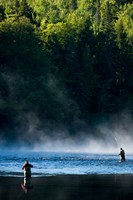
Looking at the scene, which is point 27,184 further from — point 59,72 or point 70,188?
point 59,72

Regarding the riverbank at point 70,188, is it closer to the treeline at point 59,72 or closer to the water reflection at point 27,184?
the water reflection at point 27,184

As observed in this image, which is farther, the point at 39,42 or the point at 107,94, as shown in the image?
the point at 107,94

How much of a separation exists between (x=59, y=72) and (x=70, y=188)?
9612cm

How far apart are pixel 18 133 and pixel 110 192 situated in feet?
248

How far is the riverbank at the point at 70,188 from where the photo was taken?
159ft

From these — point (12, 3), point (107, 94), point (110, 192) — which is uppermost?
point (12, 3)

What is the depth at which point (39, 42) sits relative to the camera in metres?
151

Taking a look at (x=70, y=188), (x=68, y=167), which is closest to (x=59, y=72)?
(x=68, y=167)

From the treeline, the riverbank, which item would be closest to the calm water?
the riverbank

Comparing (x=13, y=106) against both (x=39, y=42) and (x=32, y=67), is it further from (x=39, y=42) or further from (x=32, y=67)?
(x=39, y=42)

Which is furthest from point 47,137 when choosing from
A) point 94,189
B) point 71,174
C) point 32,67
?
point 94,189

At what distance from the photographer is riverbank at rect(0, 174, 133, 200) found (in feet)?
159

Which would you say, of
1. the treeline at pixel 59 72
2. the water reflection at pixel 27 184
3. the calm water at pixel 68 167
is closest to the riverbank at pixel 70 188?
the water reflection at pixel 27 184

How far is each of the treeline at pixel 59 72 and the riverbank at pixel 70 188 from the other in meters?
62.2
